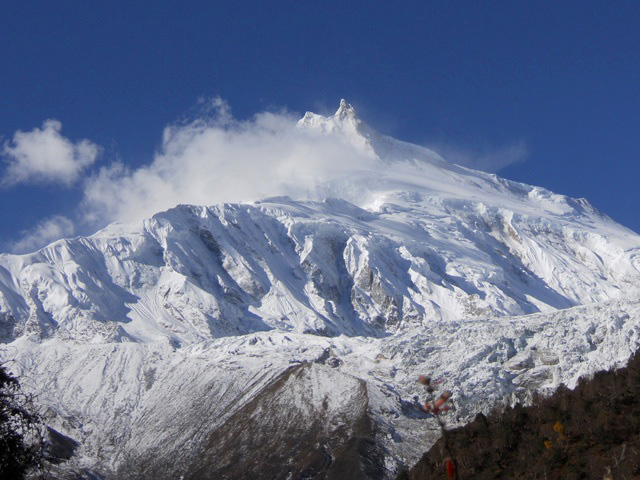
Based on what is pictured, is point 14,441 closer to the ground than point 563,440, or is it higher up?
closer to the ground

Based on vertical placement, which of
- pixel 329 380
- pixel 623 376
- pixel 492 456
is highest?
pixel 329 380

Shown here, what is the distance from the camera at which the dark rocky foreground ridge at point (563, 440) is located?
60.4 metres

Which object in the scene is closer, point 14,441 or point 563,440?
point 14,441

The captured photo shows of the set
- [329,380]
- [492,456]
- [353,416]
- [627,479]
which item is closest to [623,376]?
[492,456]

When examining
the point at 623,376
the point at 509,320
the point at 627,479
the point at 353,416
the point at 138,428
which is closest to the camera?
the point at 627,479

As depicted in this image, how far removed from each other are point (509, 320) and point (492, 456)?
119 meters

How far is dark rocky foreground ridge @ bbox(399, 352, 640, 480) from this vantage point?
60438 mm

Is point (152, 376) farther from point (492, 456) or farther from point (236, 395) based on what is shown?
point (492, 456)

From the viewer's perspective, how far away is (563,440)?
67.4m

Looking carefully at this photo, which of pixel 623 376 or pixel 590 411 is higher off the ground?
pixel 623 376

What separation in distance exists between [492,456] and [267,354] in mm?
122931

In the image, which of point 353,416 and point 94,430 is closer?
point 353,416

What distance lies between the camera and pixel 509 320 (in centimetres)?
18888

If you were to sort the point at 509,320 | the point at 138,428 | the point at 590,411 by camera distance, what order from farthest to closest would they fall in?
the point at 509,320
the point at 138,428
the point at 590,411
